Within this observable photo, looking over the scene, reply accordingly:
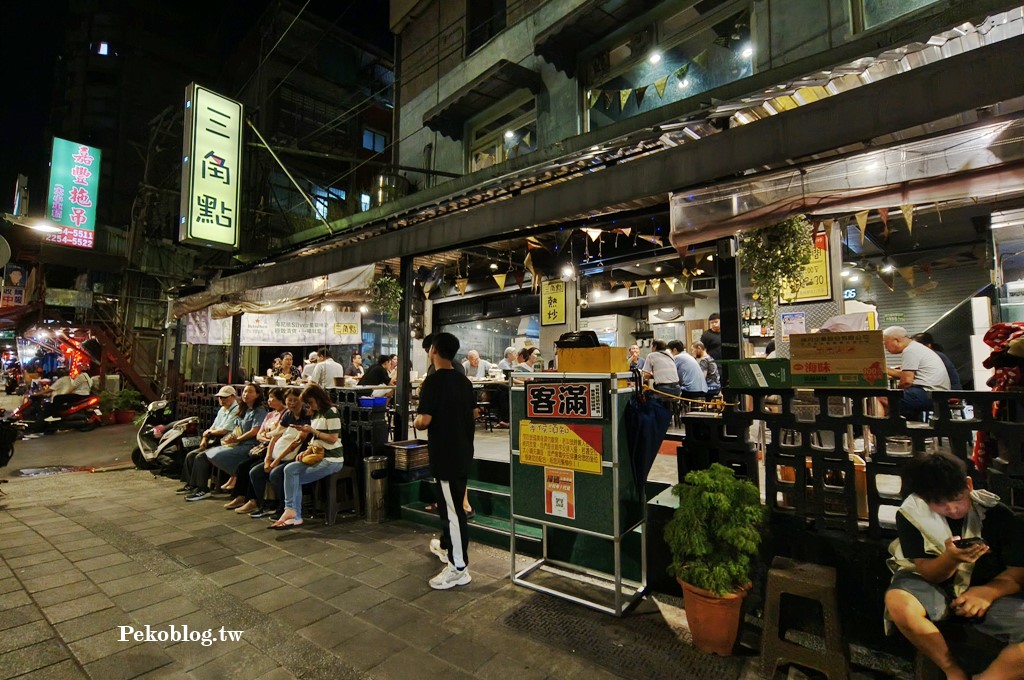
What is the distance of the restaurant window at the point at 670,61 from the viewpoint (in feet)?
26.8

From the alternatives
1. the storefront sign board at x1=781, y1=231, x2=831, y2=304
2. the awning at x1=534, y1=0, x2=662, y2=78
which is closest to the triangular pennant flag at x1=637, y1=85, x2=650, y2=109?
the awning at x1=534, y1=0, x2=662, y2=78

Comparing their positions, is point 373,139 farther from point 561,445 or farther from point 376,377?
point 561,445

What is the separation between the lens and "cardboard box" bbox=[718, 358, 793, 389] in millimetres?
3508

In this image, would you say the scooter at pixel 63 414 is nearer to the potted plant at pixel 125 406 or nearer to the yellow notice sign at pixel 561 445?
the potted plant at pixel 125 406

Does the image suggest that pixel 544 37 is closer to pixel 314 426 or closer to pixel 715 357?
pixel 715 357

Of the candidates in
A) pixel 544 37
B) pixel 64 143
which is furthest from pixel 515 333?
pixel 64 143

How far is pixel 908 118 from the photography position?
11.9 ft

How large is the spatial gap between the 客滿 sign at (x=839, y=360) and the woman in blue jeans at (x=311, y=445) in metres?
5.40

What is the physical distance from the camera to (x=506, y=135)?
39.6ft

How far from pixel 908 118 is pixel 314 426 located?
22.9ft

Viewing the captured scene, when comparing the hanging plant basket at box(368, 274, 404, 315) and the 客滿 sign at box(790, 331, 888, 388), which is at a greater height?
the hanging plant basket at box(368, 274, 404, 315)

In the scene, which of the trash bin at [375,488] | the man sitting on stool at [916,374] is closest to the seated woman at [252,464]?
the trash bin at [375,488]

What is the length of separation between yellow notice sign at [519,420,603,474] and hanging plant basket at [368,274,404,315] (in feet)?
14.3

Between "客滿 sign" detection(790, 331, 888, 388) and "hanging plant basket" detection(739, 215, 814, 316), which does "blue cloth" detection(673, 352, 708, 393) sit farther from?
"客滿 sign" detection(790, 331, 888, 388)
